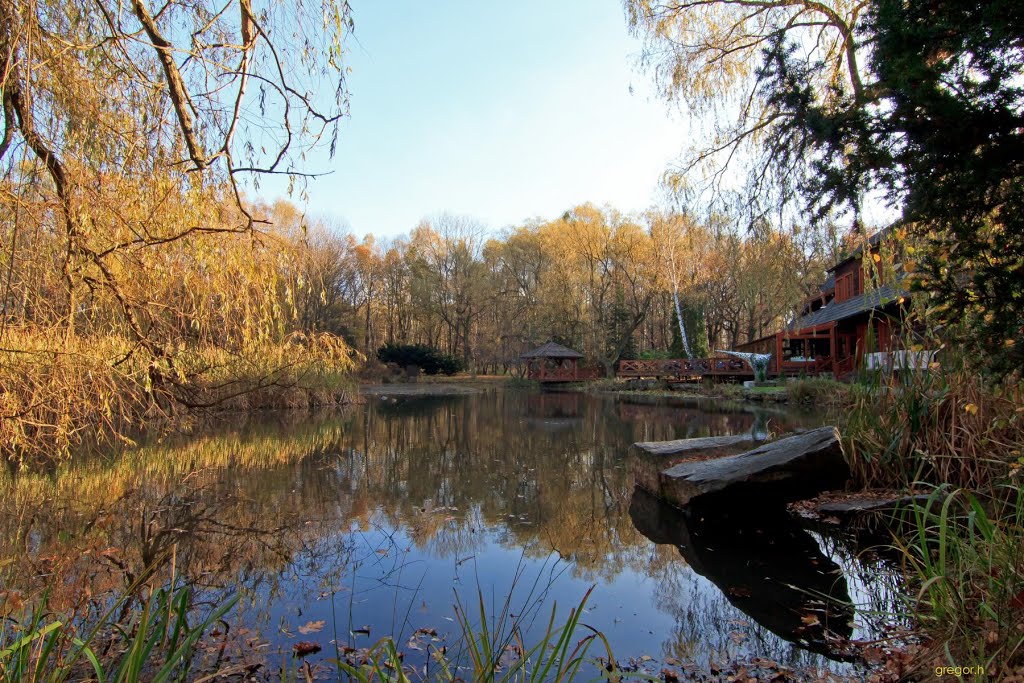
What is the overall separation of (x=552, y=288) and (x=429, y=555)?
2781 centimetres

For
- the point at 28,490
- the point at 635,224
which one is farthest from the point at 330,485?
the point at 635,224

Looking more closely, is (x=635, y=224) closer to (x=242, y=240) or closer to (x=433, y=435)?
(x=433, y=435)

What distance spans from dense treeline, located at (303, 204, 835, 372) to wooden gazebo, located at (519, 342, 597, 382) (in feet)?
3.80

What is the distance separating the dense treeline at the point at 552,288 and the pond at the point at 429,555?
19.0m

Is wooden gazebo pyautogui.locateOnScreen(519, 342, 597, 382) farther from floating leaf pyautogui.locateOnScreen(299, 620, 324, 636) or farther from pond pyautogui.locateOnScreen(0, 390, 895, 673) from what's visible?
floating leaf pyautogui.locateOnScreen(299, 620, 324, 636)

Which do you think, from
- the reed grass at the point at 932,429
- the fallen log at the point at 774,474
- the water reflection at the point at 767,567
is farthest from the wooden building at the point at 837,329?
the water reflection at the point at 767,567

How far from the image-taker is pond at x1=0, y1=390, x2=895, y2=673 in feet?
10.8

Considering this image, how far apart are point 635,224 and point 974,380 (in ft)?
85.6

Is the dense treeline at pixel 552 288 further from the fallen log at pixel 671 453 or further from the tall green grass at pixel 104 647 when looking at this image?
the tall green grass at pixel 104 647

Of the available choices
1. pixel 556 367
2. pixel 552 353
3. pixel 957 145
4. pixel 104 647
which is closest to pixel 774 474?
pixel 957 145

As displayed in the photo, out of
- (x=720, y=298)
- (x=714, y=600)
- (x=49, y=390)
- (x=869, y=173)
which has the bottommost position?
(x=714, y=600)

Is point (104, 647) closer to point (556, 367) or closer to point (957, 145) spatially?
point (957, 145)

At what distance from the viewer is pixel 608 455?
921cm

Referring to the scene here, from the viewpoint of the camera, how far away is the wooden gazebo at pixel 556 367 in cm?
2980
